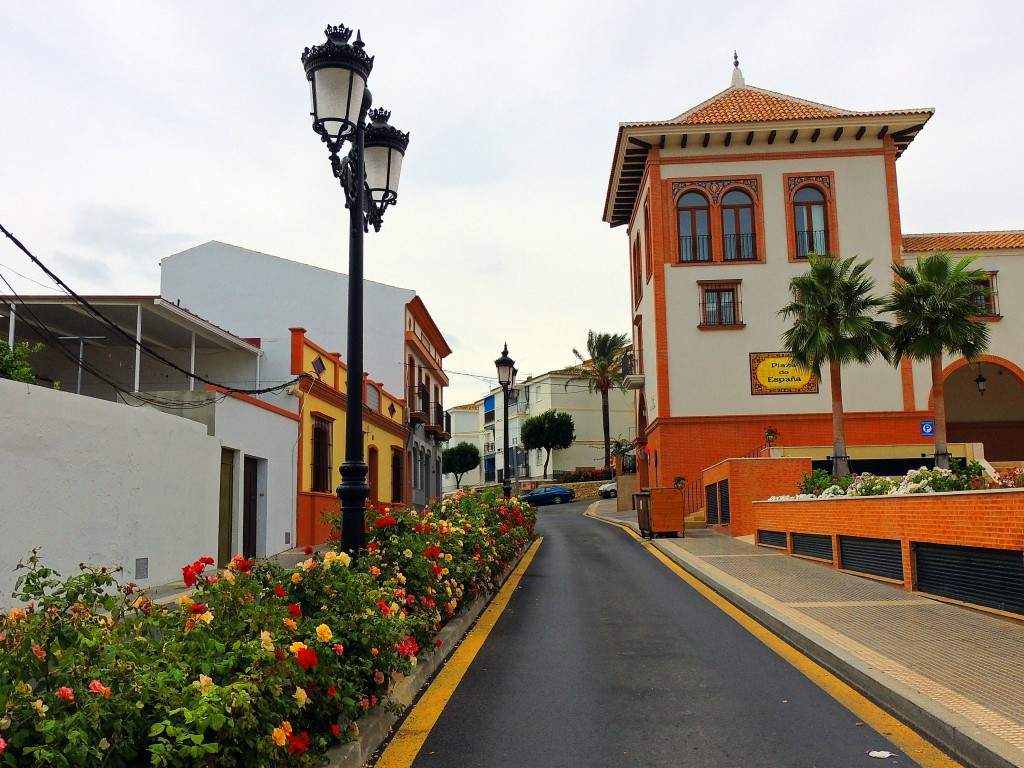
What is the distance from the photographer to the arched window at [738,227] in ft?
111

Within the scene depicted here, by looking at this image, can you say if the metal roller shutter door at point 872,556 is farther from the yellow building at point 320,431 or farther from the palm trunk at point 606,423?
the palm trunk at point 606,423

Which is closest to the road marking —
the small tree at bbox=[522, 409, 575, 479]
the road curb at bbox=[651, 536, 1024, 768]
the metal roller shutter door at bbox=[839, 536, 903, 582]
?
the road curb at bbox=[651, 536, 1024, 768]

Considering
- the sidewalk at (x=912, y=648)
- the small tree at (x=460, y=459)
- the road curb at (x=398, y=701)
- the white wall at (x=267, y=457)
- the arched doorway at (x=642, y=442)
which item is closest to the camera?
the road curb at (x=398, y=701)

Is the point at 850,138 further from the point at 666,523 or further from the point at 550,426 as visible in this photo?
the point at 550,426

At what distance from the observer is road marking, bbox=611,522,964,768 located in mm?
4992

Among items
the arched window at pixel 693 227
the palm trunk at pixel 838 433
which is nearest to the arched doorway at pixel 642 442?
the arched window at pixel 693 227

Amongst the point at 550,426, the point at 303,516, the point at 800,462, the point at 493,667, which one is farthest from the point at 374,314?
the point at 550,426

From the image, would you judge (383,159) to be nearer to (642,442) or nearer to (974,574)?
(974,574)

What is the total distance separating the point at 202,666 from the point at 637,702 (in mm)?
3497

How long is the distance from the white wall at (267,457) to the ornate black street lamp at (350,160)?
981cm

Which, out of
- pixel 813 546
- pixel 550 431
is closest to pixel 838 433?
pixel 813 546

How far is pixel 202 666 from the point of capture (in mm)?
3775

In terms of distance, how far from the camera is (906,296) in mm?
23344

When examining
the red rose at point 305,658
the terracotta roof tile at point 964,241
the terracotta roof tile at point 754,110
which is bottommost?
the red rose at point 305,658
